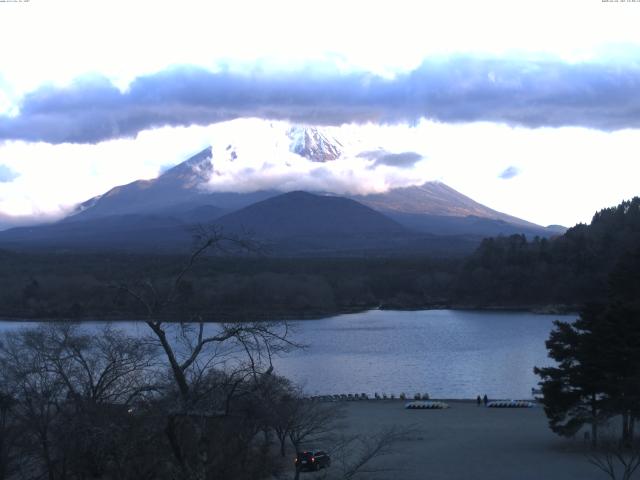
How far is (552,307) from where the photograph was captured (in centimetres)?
5844

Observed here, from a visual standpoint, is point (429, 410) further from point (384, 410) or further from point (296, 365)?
point (296, 365)

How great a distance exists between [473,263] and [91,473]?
200 ft

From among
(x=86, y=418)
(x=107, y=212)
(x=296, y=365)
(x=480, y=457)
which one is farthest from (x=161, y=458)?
(x=107, y=212)

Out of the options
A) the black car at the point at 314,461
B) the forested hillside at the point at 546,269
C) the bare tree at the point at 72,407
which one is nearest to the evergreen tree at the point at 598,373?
the black car at the point at 314,461

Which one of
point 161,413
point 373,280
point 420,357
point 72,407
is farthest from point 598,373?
point 373,280

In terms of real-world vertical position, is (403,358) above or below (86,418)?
below

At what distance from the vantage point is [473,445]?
16500 millimetres

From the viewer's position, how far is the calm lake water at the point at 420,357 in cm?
2617

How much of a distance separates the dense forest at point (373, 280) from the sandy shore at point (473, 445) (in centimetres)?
2811

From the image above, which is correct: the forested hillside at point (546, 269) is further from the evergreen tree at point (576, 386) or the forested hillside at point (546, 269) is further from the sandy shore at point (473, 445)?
the evergreen tree at point (576, 386)

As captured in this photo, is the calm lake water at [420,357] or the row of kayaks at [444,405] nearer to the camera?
the row of kayaks at [444,405]

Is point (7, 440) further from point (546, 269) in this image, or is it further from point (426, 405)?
point (546, 269)

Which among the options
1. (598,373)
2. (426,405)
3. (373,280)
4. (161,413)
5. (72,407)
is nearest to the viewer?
(161,413)

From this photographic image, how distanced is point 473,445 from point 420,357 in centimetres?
1622
